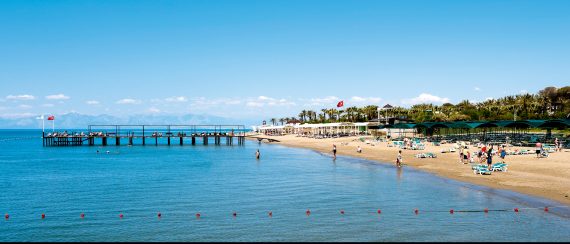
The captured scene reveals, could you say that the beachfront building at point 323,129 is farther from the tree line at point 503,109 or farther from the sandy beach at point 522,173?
the sandy beach at point 522,173

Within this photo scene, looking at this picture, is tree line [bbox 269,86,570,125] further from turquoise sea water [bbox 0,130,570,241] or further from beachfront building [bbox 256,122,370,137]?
turquoise sea water [bbox 0,130,570,241]

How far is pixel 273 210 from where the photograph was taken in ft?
80.6

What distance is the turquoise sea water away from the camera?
19.8m

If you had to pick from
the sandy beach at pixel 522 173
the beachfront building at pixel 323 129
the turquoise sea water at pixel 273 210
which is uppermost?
the beachfront building at pixel 323 129

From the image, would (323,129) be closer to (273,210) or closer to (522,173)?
(522,173)

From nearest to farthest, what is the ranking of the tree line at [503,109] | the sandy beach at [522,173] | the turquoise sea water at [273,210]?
the turquoise sea water at [273,210], the sandy beach at [522,173], the tree line at [503,109]

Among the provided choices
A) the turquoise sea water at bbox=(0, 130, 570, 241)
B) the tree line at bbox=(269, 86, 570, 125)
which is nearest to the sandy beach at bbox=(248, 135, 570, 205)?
the turquoise sea water at bbox=(0, 130, 570, 241)

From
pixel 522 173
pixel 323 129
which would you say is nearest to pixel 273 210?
pixel 522 173

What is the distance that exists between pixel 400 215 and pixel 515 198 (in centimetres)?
762

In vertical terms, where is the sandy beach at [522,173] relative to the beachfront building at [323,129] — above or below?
below

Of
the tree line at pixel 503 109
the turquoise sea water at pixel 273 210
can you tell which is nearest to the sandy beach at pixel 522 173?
the turquoise sea water at pixel 273 210

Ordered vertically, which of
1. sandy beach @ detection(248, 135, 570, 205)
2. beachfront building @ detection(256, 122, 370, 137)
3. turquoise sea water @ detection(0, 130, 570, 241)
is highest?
beachfront building @ detection(256, 122, 370, 137)

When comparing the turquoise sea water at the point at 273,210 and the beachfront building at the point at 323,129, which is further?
the beachfront building at the point at 323,129

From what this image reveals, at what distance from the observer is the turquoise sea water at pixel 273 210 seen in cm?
1983
